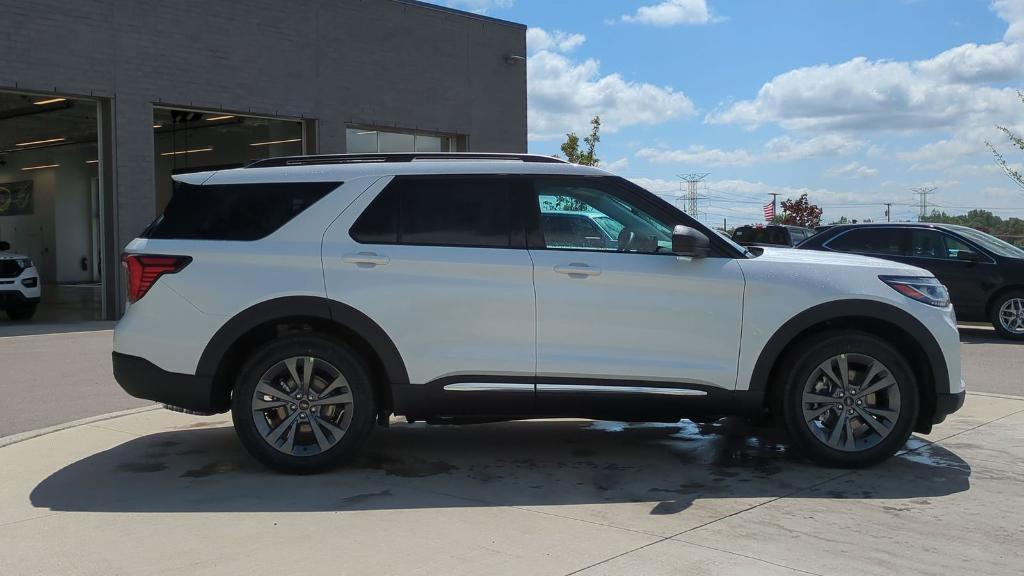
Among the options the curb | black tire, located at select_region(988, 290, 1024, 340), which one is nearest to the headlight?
the curb

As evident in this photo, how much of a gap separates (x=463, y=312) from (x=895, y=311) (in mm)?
2668

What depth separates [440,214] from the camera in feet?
19.3

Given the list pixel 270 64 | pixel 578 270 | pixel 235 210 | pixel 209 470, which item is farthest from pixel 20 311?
pixel 578 270

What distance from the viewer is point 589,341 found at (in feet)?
18.6

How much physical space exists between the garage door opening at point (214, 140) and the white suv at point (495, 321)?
42.9ft

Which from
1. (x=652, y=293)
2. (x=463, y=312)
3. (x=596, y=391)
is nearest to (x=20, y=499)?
(x=463, y=312)

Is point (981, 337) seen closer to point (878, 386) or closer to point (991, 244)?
point (991, 244)

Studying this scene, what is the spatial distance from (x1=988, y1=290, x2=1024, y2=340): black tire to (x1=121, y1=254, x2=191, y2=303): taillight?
11662mm

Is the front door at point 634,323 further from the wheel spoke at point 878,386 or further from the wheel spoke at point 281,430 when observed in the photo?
the wheel spoke at point 281,430

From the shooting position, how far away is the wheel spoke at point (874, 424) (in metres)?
5.82

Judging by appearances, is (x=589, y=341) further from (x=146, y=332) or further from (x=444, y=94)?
(x=444, y=94)

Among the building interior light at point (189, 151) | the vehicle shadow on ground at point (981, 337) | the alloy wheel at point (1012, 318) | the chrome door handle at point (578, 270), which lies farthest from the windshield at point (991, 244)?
the building interior light at point (189, 151)

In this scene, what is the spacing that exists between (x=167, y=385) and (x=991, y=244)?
39.8 feet

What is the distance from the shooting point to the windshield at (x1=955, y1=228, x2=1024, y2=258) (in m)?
13.5
